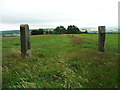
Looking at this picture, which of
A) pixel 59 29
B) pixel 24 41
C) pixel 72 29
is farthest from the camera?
pixel 59 29

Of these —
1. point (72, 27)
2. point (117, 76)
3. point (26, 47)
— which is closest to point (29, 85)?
point (117, 76)

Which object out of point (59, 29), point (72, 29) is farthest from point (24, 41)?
point (59, 29)

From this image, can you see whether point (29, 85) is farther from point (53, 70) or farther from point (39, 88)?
point (53, 70)

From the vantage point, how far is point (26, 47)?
22.8 ft

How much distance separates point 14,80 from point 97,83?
2174 millimetres

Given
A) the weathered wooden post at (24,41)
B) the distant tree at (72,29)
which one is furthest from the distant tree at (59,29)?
the weathered wooden post at (24,41)

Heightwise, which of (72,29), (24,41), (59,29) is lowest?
(24,41)

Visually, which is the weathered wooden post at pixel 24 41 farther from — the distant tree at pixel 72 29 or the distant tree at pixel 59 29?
the distant tree at pixel 59 29

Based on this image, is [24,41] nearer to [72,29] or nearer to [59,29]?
[72,29]

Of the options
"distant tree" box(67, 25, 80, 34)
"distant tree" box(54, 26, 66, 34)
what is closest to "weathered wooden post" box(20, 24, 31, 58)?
"distant tree" box(67, 25, 80, 34)

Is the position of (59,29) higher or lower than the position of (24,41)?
higher

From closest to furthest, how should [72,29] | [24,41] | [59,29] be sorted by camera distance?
[24,41] < [72,29] < [59,29]

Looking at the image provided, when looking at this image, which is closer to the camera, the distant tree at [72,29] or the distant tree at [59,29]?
the distant tree at [72,29]

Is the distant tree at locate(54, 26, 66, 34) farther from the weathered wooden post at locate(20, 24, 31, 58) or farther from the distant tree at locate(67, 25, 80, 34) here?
the weathered wooden post at locate(20, 24, 31, 58)
